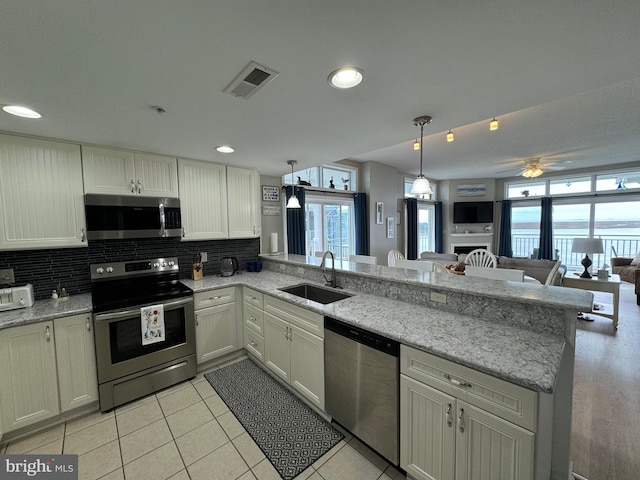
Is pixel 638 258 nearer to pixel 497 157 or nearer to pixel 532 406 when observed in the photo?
pixel 497 157

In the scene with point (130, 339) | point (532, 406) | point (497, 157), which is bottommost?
point (130, 339)

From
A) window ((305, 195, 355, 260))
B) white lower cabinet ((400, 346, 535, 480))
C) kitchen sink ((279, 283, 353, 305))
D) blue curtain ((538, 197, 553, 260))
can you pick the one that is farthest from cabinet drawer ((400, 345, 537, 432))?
blue curtain ((538, 197, 553, 260))

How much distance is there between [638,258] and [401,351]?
800 cm

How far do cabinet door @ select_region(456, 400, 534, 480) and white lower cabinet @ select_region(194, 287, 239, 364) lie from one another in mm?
2370

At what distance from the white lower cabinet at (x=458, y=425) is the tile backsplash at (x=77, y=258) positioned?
112 inches

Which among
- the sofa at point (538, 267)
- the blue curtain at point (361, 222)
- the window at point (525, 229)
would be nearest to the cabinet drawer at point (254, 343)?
the blue curtain at point (361, 222)

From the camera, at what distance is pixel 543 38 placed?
3.71 feet

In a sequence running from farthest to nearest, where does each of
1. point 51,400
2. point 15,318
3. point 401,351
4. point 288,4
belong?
point 51,400 → point 15,318 → point 401,351 → point 288,4

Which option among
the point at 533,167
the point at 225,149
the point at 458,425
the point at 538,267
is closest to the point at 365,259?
the point at 225,149

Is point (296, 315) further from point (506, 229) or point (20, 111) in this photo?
point (506, 229)

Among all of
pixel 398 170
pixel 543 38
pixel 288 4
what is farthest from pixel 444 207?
pixel 288 4

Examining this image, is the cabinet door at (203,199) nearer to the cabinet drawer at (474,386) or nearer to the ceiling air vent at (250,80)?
the ceiling air vent at (250,80)

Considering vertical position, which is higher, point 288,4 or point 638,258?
point 288,4

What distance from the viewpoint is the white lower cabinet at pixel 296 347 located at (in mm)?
1965
